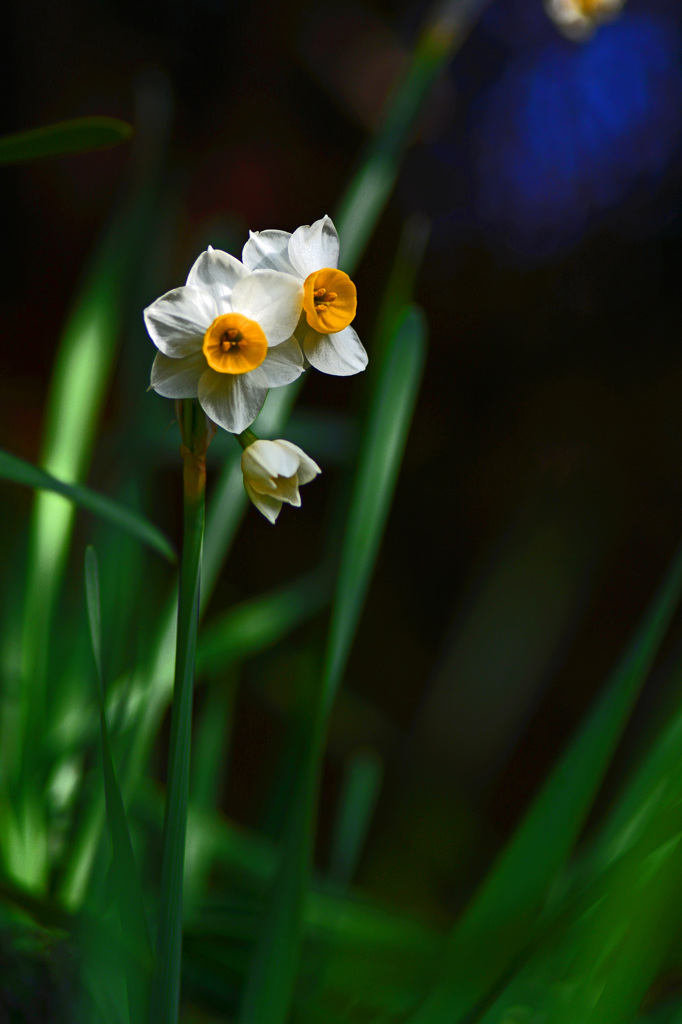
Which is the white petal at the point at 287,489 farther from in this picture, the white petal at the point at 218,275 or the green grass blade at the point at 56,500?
the green grass blade at the point at 56,500

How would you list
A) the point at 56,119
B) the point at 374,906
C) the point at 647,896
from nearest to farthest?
the point at 647,896
the point at 374,906
the point at 56,119

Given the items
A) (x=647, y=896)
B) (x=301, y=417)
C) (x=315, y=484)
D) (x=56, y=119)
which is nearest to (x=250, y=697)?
(x=315, y=484)

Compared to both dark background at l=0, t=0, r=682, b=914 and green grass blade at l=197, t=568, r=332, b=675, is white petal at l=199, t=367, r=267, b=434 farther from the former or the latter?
dark background at l=0, t=0, r=682, b=914

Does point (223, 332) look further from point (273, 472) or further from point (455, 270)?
point (455, 270)

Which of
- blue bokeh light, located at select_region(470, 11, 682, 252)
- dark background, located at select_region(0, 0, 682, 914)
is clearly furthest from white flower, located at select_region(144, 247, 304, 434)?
blue bokeh light, located at select_region(470, 11, 682, 252)

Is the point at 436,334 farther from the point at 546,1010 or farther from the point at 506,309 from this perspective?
the point at 546,1010

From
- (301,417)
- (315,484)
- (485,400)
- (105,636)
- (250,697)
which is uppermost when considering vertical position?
(485,400)
